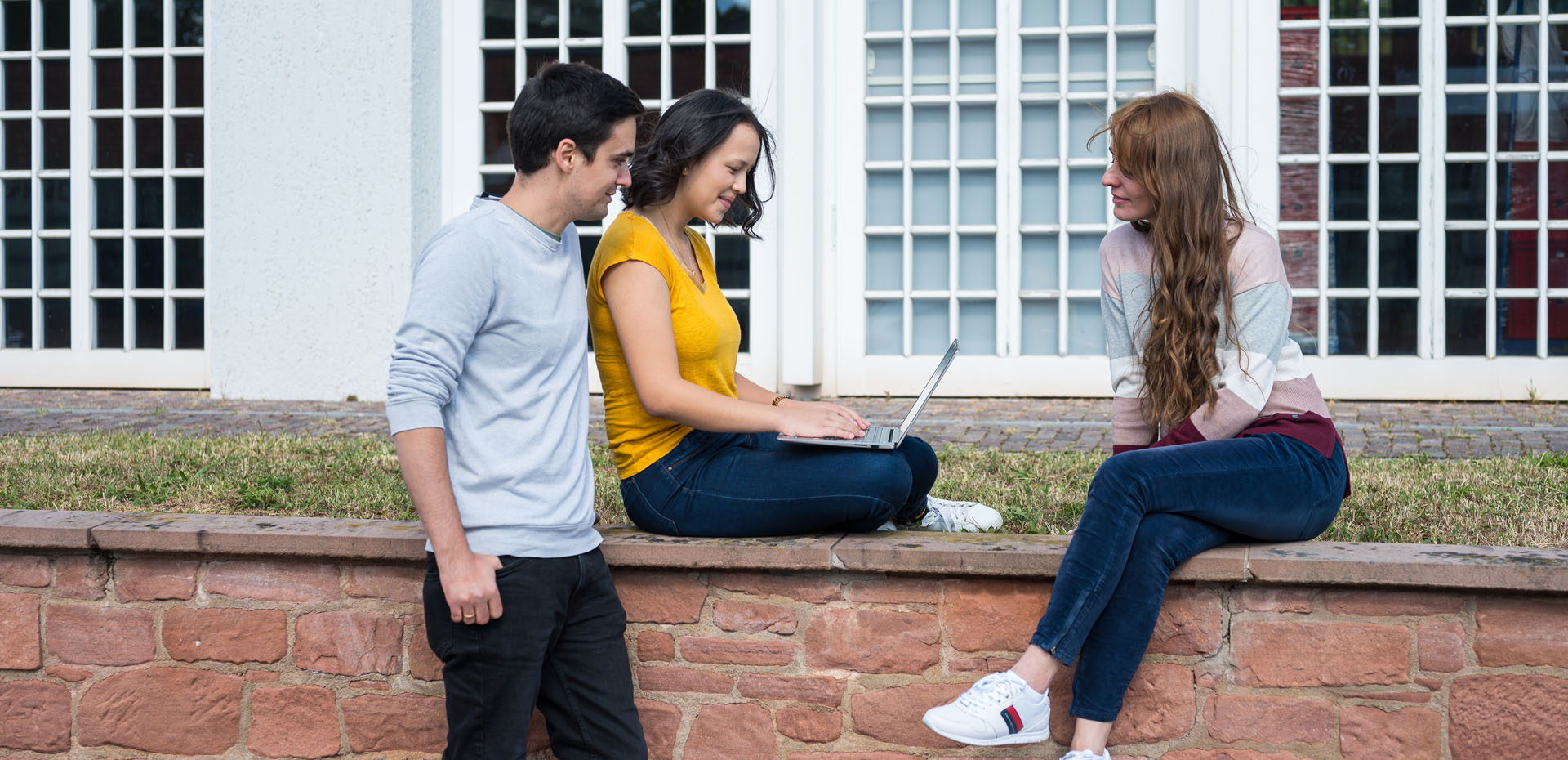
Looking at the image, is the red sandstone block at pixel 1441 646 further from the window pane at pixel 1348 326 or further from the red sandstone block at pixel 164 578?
the window pane at pixel 1348 326

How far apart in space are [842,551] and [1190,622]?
71 centimetres

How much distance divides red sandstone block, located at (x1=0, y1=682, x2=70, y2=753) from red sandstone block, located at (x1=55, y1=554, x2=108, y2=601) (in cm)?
25

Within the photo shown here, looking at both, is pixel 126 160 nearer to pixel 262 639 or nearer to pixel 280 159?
pixel 280 159

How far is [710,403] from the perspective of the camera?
109 inches

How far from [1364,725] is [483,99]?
21.0ft

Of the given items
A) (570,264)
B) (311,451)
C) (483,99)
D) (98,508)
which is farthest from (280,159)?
(570,264)

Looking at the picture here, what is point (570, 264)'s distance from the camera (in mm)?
2623

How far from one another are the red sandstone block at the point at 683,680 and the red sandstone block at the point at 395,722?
0.46m

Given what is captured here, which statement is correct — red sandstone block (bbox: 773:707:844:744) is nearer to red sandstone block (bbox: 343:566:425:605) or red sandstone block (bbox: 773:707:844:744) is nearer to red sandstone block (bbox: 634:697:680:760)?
red sandstone block (bbox: 634:697:680:760)

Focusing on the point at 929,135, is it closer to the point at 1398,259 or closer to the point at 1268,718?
the point at 1398,259

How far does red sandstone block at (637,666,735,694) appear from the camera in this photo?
3.01m

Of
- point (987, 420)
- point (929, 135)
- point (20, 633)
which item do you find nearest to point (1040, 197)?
point (929, 135)

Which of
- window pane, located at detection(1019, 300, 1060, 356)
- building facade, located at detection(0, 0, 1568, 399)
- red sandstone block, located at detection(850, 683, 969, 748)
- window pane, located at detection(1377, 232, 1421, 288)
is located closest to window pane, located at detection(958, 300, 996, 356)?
building facade, located at detection(0, 0, 1568, 399)

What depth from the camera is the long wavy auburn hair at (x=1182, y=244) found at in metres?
2.82
